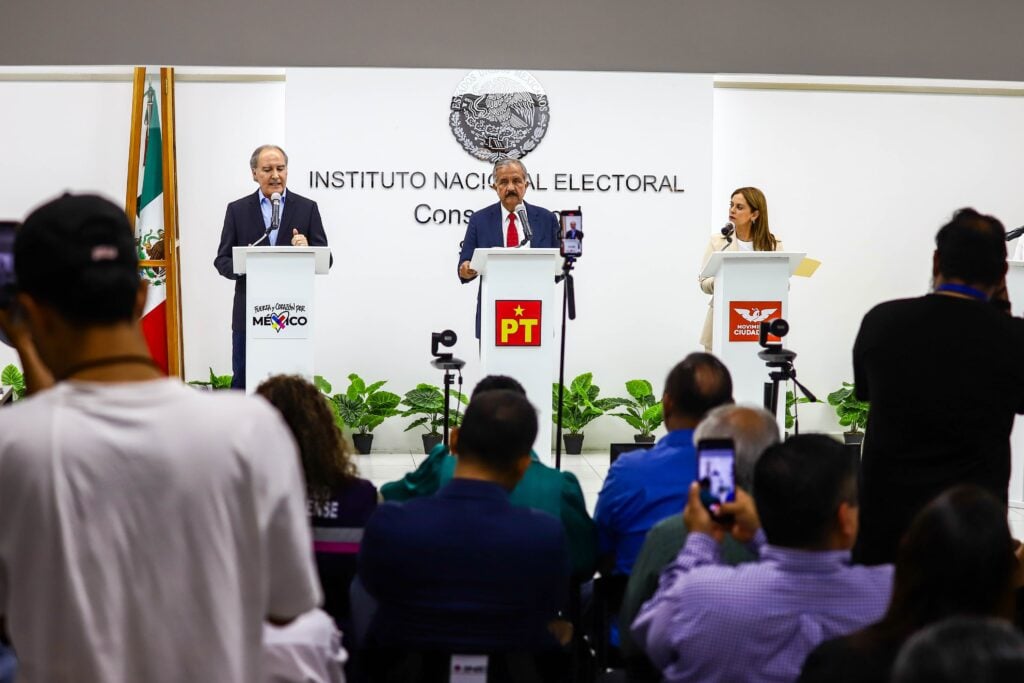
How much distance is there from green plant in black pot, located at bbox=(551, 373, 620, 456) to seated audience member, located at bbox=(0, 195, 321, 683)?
21.5 ft

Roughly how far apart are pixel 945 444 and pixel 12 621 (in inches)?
88.2

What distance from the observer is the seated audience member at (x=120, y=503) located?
1.45 metres

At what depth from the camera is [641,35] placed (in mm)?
8414

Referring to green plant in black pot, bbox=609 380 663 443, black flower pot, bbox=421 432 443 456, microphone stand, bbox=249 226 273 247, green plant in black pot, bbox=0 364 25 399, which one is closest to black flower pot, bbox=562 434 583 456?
green plant in black pot, bbox=609 380 663 443

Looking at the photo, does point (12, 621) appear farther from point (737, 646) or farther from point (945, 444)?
point (945, 444)

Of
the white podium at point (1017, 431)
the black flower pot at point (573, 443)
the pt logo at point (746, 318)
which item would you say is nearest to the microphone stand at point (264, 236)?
the pt logo at point (746, 318)

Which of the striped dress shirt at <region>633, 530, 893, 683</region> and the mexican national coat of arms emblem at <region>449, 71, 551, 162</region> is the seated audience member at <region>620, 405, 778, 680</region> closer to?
the striped dress shirt at <region>633, 530, 893, 683</region>

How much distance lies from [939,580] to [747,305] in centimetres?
454

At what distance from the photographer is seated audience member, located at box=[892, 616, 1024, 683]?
3.90 feet

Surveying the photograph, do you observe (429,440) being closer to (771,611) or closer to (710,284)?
(710,284)

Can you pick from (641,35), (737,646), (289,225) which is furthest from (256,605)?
(641,35)

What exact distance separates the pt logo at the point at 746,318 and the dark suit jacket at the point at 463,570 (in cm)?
387

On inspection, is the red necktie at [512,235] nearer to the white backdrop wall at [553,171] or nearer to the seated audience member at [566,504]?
the white backdrop wall at [553,171]

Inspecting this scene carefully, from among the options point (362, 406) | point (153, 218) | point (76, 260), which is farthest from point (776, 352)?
point (153, 218)
